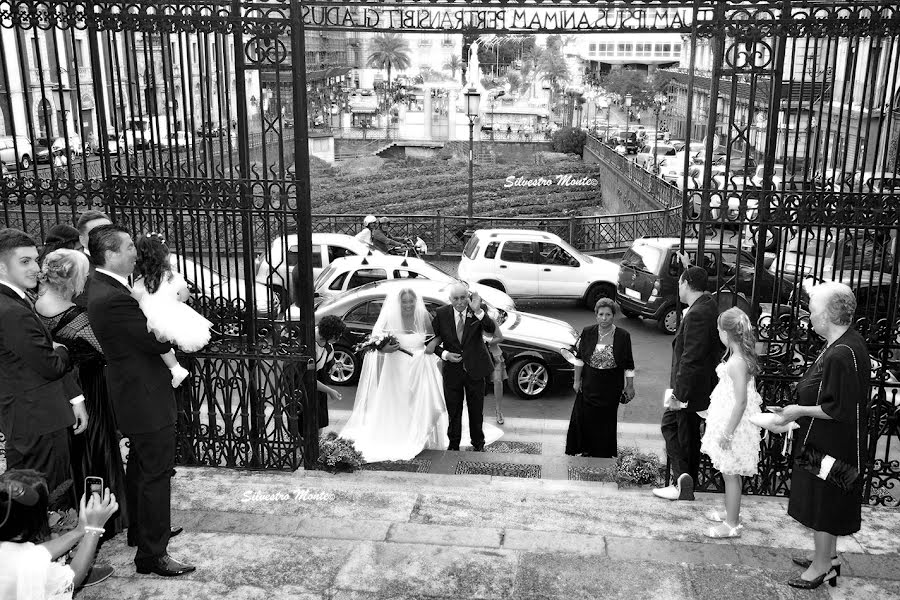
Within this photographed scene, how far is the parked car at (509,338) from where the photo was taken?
11.3 metres

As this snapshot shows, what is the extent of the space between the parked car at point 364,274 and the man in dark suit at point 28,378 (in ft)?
30.0

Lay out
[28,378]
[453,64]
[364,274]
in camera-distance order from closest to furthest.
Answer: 1. [28,378]
2. [364,274]
3. [453,64]

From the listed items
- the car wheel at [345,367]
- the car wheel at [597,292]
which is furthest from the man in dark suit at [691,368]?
the car wheel at [597,292]

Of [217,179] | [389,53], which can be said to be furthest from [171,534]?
[389,53]

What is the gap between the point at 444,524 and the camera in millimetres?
5449

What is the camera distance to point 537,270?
16.6m

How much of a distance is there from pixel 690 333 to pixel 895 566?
1.92 m

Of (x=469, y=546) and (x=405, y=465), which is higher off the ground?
(x=469, y=546)

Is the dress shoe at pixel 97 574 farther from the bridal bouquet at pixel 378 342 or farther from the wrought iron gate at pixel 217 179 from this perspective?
the bridal bouquet at pixel 378 342

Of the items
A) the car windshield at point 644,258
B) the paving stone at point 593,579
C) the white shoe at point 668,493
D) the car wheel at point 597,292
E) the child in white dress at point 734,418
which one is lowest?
the car wheel at point 597,292

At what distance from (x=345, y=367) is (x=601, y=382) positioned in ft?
16.9

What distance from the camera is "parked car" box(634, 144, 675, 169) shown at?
43.0 meters
